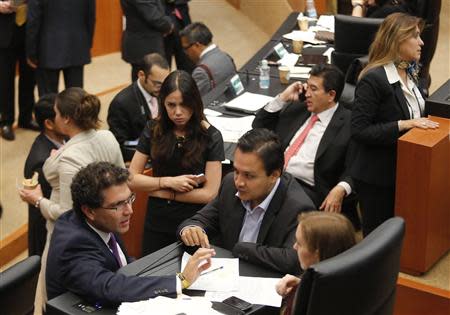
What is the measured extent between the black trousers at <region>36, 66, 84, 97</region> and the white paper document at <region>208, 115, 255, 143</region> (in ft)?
6.38

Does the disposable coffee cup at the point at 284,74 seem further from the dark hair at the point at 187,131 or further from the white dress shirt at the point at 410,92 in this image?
the dark hair at the point at 187,131

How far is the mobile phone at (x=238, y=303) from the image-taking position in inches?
120

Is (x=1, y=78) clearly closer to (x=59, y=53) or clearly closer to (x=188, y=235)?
(x=59, y=53)

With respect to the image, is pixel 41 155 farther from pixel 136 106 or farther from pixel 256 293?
pixel 256 293

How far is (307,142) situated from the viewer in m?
4.66

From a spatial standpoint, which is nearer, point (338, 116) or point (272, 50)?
point (338, 116)

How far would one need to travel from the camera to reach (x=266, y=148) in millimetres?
3545

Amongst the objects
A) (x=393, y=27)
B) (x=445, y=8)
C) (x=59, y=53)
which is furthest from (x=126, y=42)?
(x=393, y=27)

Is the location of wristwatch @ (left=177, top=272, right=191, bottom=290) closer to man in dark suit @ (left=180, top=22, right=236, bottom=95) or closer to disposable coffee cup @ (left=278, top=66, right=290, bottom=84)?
man in dark suit @ (left=180, top=22, right=236, bottom=95)

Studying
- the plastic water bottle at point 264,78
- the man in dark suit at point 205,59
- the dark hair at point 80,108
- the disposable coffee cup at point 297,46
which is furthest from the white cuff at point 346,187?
the disposable coffee cup at point 297,46

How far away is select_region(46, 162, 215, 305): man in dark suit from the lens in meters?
3.11

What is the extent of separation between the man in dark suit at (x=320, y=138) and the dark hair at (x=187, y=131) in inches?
24.5

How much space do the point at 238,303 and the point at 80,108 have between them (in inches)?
65.5

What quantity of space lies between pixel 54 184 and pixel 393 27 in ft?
5.95
